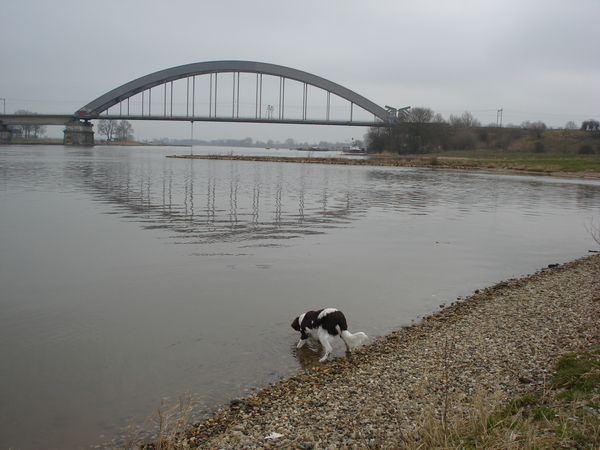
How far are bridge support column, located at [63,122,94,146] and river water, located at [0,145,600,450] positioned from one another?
106597 mm

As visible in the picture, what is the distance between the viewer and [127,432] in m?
4.52

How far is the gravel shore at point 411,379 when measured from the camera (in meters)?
4.22

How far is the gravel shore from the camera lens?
166 inches

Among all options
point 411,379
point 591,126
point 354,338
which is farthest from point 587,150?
point 411,379

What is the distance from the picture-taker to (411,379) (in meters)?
5.26

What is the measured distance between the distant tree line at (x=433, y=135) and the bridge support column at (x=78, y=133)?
68533mm

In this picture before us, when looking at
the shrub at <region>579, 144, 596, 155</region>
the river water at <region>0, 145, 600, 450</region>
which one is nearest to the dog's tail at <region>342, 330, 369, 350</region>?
the river water at <region>0, 145, 600, 450</region>

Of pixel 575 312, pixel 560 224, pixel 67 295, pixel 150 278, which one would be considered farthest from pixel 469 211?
pixel 67 295

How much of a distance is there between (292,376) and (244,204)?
1568 cm

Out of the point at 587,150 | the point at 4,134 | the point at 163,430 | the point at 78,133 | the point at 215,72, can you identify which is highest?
the point at 215,72

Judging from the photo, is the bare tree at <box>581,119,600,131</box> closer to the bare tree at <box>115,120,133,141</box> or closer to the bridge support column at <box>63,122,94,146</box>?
the bridge support column at <box>63,122,94,146</box>

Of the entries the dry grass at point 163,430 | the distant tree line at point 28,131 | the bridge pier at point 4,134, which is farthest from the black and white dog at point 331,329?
the distant tree line at point 28,131

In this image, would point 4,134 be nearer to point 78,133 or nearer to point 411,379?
point 78,133

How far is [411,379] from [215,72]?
116m
